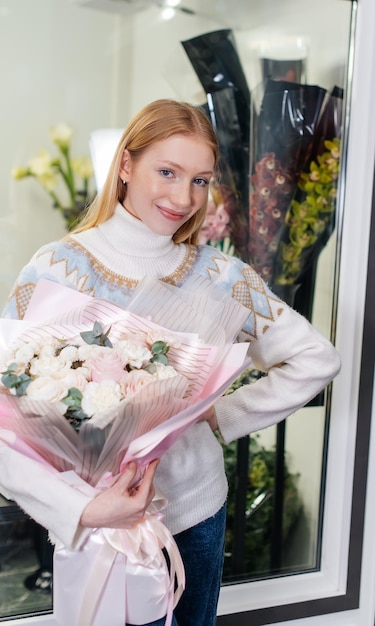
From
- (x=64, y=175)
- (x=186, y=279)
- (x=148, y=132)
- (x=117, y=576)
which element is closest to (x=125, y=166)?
(x=148, y=132)

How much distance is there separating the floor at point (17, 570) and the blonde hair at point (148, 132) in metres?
0.84

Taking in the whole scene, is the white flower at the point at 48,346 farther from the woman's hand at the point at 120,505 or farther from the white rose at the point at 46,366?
the woman's hand at the point at 120,505

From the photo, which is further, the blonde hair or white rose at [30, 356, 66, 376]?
the blonde hair

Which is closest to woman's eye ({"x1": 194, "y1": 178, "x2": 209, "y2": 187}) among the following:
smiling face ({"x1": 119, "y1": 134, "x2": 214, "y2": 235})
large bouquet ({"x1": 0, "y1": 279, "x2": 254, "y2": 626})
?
smiling face ({"x1": 119, "y1": 134, "x2": 214, "y2": 235})

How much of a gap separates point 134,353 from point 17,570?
1012mm

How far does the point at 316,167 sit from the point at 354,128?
145 millimetres

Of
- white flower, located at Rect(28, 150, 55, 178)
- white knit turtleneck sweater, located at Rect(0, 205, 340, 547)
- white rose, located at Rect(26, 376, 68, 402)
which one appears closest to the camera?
white rose, located at Rect(26, 376, 68, 402)

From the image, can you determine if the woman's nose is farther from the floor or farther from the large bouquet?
the floor

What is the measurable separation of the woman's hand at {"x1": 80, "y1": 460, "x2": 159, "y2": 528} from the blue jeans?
0.89 ft

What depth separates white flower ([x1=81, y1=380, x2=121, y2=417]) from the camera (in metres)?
0.98

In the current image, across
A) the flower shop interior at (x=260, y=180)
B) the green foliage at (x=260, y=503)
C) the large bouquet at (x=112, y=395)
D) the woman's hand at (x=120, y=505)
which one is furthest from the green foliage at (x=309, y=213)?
the woman's hand at (x=120, y=505)

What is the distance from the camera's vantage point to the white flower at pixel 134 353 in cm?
104

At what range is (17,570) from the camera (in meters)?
1.79

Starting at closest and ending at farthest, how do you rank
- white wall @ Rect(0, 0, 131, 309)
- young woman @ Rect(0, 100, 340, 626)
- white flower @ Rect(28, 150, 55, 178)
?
young woman @ Rect(0, 100, 340, 626) < white wall @ Rect(0, 0, 131, 309) < white flower @ Rect(28, 150, 55, 178)
